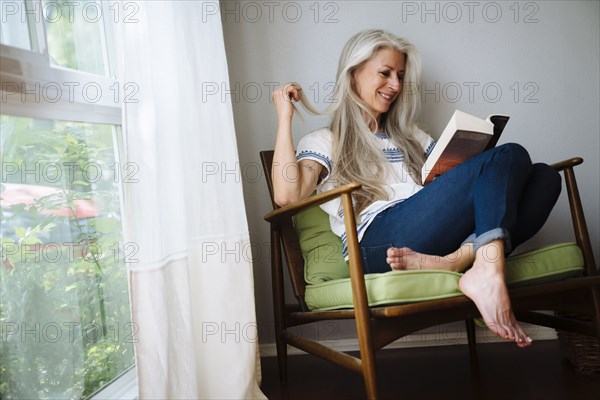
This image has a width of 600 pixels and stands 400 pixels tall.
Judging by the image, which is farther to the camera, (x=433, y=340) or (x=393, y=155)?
(x=433, y=340)

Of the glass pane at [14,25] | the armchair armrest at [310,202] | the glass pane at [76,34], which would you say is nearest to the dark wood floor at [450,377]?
the armchair armrest at [310,202]

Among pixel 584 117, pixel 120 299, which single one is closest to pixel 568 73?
pixel 584 117

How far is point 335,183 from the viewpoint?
1940 millimetres

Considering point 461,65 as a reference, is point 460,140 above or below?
below

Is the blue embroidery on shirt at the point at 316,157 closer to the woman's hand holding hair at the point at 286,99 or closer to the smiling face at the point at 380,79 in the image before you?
the woman's hand holding hair at the point at 286,99

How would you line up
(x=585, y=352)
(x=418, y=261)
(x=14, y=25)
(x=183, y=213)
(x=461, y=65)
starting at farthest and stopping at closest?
(x=461, y=65)
(x=585, y=352)
(x=418, y=261)
(x=183, y=213)
(x=14, y=25)

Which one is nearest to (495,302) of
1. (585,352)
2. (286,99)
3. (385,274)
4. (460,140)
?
(385,274)

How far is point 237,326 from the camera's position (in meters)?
1.62

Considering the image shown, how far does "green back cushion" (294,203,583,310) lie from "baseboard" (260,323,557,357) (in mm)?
547

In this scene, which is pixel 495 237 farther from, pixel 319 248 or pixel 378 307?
pixel 319 248

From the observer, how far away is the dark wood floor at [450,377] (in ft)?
5.71

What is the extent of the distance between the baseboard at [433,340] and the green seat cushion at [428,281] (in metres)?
0.59

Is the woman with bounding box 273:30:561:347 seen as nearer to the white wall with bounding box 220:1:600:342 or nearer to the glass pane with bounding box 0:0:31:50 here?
the white wall with bounding box 220:1:600:342

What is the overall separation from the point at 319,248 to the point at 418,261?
45 centimetres
